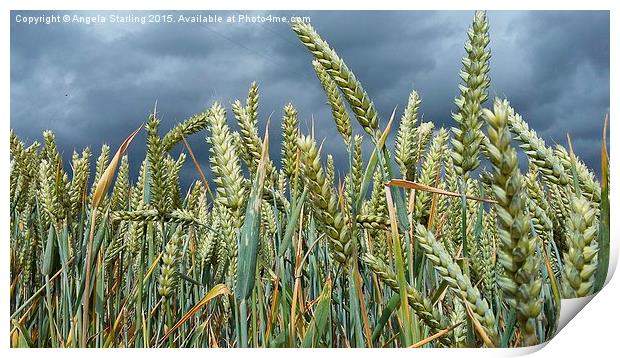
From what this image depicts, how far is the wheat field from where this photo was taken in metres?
0.58

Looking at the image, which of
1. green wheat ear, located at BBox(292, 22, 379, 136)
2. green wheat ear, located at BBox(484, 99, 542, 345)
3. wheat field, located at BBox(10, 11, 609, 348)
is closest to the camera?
green wheat ear, located at BBox(484, 99, 542, 345)

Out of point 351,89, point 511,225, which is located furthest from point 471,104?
point 511,225

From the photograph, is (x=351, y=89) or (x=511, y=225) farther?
(x=351, y=89)

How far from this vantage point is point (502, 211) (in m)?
0.44

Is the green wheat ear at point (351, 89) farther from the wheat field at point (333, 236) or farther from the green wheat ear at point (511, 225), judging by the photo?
the green wheat ear at point (511, 225)

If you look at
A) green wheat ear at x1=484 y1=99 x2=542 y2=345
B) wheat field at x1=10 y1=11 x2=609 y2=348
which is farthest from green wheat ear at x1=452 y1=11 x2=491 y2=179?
green wheat ear at x1=484 y1=99 x2=542 y2=345

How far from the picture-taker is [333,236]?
682 mm

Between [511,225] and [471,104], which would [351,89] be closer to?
[471,104]

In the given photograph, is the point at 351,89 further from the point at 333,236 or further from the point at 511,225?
the point at 511,225

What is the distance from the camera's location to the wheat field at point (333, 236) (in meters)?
0.58

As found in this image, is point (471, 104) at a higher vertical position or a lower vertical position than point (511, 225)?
higher

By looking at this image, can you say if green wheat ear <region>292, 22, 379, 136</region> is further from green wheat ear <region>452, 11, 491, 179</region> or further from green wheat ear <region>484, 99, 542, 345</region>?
green wheat ear <region>484, 99, 542, 345</region>
